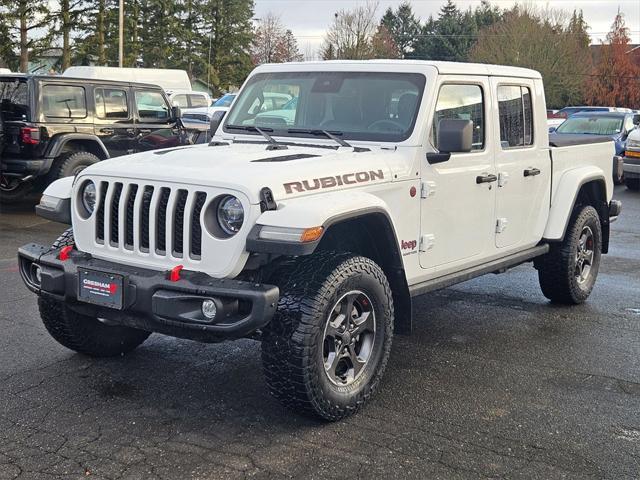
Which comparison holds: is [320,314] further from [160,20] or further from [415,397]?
[160,20]

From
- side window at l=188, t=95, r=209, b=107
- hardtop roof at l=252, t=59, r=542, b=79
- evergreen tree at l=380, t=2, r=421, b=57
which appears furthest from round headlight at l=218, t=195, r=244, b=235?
evergreen tree at l=380, t=2, r=421, b=57

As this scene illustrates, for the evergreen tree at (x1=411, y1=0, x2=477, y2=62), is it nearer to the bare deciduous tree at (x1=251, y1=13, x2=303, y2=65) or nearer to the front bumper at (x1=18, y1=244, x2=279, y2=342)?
the bare deciduous tree at (x1=251, y1=13, x2=303, y2=65)

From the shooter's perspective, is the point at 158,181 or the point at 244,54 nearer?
the point at 158,181

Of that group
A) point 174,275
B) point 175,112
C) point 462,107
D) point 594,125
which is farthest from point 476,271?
point 594,125

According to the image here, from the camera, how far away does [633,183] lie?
16.3 meters

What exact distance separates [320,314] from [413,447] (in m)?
0.79

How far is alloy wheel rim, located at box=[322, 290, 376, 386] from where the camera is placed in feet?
13.4

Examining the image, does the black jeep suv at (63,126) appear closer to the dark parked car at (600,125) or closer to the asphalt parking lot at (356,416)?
the asphalt parking lot at (356,416)

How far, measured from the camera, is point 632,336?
19.2 feet

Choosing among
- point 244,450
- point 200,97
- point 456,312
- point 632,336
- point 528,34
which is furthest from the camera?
point 528,34

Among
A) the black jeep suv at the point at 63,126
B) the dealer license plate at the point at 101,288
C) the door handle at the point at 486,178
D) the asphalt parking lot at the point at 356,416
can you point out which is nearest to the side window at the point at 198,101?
the black jeep suv at the point at 63,126

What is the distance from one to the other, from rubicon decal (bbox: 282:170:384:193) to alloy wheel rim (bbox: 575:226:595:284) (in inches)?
114

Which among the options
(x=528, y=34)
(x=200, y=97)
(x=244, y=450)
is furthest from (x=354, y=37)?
(x=244, y=450)

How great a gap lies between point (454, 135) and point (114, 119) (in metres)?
8.21
